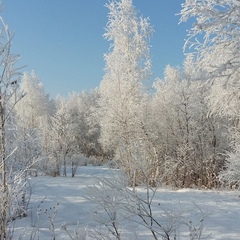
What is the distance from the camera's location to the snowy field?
5055 millimetres

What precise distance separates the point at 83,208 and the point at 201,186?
5570 millimetres

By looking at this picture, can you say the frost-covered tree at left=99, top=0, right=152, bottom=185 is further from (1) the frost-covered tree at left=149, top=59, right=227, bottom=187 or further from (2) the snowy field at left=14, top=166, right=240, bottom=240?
(2) the snowy field at left=14, top=166, right=240, bottom=240

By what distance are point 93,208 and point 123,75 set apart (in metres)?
9.63

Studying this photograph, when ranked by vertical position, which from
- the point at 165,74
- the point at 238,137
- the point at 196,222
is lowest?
the point at 196,222

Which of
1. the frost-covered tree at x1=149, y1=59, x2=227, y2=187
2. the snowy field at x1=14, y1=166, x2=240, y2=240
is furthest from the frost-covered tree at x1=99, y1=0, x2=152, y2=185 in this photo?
the snowy field at x1=14, y1=166, x2=240, y2=240

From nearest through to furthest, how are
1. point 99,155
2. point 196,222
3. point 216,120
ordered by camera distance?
point 196,222 → point 216,120 → point 99,155

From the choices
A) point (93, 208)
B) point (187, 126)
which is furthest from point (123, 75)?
point (93, 208)

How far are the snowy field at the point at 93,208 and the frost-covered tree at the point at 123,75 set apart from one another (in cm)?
379

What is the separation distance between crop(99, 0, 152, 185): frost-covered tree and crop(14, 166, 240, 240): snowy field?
3.79 m

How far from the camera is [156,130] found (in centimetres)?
1355

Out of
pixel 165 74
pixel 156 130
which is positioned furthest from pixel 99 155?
pixel 156 130

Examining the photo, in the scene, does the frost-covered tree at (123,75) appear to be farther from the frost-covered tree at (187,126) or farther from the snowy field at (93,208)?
the snowy field at (93,208)

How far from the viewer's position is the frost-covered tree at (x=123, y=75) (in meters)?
12.6

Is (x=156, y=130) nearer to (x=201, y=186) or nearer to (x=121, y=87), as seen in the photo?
(x=121, y=87)
